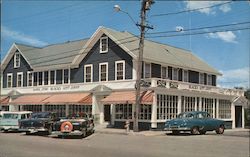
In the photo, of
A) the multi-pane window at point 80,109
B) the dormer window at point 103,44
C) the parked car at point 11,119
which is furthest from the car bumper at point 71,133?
the dormer window at point 103,44

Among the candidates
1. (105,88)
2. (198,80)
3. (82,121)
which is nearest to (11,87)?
(105,88)

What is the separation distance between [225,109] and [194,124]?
12.5 meters

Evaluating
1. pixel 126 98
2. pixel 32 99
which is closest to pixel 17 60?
pixel 32 99

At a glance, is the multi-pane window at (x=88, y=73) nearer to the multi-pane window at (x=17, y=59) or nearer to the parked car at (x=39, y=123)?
the multi-pane window at (x=17, y=59)

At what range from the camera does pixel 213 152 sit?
12406 mm

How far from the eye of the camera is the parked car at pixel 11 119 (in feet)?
77.1

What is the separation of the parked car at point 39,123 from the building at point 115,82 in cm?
507

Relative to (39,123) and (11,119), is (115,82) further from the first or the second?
(39,123)

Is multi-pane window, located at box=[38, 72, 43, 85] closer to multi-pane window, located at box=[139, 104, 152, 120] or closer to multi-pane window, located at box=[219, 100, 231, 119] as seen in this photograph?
multi-pane window, located at box=[139, 104, 152, 120]

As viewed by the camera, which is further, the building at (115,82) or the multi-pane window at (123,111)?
the multi-pane window at (123,111)

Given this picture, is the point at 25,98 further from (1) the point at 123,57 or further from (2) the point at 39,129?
(2) the point at 39,129

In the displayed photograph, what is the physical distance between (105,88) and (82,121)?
9.67m

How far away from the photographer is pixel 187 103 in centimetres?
2867

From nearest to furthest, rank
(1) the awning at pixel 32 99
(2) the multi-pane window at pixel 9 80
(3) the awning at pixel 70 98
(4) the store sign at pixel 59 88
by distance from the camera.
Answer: (3) the awning at pixel 70 98 → (4) the store sign at pixel 59 88 → (1) the awning at pixel 32 99 → (2) the multi-pane window at pixel 9 80
